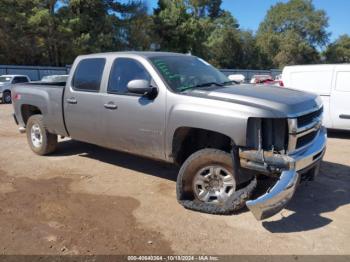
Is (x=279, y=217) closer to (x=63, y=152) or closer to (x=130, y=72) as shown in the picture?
(x=130, y=72)

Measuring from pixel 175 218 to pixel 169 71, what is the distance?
→ 194cm

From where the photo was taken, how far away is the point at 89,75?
5.81m

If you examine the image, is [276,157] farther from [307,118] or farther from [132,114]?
[132,114]

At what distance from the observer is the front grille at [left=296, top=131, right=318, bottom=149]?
421cm

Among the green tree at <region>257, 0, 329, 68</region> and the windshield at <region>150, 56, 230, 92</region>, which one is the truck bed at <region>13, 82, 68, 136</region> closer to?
the windshield at <region>150, 56, 230, 92</region>

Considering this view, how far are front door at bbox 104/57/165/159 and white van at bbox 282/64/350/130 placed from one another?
5.95 m

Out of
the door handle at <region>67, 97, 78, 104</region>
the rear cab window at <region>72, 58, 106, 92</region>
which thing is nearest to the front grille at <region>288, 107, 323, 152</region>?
the rear cab window at <region>72, 58, 106, 92</region>

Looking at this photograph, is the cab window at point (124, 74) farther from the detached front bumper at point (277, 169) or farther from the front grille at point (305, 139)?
the front grille at point (305, 139)

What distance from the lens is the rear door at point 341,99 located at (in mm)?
8961

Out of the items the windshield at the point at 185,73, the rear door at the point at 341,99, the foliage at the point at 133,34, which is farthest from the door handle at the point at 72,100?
the foliage at the point at 133,34

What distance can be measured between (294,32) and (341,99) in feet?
226

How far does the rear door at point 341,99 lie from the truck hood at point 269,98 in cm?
464

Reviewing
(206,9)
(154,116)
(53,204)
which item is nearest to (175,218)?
(154,116)

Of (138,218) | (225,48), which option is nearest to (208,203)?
(138,218)
